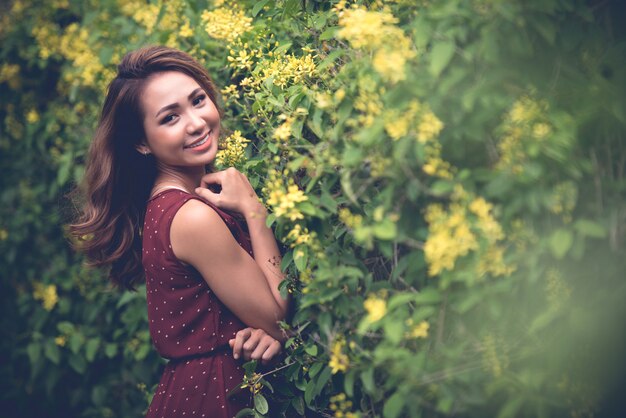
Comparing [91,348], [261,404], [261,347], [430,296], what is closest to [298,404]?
[261,404]

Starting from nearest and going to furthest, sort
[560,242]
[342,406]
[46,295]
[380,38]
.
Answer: [560,242], [380,38], [342,406], [46,295]

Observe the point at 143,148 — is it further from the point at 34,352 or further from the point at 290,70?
the point at 34,352

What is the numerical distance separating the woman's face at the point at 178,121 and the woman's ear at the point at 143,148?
0.05 metres

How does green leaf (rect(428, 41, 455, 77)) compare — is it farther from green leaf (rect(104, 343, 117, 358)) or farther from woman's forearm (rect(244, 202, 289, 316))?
green leaf (rect(104, 343, 117, 358))

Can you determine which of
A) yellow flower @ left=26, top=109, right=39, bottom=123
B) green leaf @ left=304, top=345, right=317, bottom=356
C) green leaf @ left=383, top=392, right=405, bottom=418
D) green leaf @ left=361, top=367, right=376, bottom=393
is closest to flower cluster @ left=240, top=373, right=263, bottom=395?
green leaf @ left=304, top=345, right=317, bottom=356

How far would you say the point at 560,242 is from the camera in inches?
56.1

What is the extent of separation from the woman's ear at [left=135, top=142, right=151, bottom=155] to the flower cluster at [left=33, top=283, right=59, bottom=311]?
1844 mm

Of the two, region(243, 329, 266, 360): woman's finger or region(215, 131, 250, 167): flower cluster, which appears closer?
region(243, 329, 266, 360): woman's finger

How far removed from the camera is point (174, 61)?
2410 millimetres

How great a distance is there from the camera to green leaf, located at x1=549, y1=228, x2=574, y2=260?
142 cm

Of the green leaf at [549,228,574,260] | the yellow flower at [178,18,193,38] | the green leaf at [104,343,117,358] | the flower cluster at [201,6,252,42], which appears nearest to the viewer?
the green leaf at [549,228,574,260]

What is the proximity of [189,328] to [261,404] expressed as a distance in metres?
0.35

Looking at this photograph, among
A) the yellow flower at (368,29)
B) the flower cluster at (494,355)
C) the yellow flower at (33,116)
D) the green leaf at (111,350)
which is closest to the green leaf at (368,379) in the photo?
the flower cluster at (494,355)

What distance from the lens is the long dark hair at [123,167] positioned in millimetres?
2381
